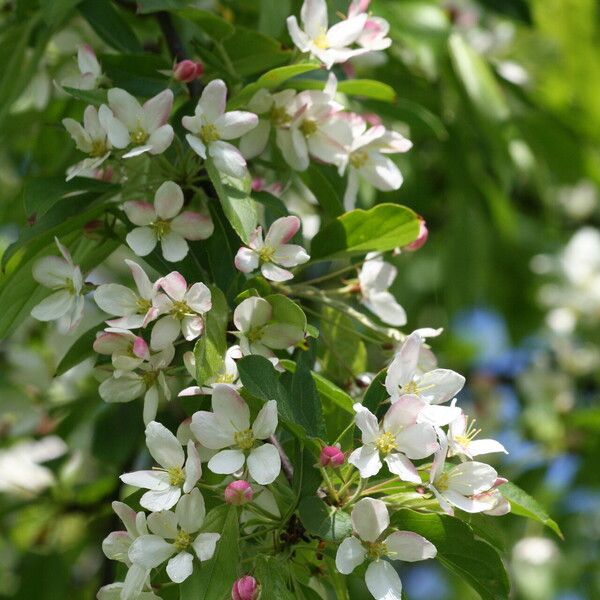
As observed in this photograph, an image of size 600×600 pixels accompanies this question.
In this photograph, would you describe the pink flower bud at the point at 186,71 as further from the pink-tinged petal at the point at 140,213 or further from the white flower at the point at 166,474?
the white flower at the point at 166,474

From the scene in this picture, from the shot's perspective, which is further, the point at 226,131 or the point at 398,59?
the point at 398,59

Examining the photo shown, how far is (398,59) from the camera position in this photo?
6.63ft

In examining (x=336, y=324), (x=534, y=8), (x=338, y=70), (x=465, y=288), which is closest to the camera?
(x=336, y=324)

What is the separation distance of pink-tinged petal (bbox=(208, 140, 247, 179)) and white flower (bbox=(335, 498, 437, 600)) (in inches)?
14.8

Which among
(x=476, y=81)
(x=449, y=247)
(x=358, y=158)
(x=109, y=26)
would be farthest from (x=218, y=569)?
(x=449, y=247)

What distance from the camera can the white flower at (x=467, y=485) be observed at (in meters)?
1.06

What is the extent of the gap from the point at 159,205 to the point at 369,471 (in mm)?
361

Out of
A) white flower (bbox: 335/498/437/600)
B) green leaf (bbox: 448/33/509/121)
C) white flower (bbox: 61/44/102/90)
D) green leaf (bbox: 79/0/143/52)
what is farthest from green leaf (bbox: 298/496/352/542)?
green leaf (bbox: 448/33/509/121)

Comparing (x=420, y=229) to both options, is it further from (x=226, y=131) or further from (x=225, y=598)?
→ (x=225, y=598)

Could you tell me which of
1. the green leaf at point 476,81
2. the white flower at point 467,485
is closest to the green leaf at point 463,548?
the white flower at point 467,485

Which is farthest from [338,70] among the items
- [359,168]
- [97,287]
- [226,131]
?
[97,287]

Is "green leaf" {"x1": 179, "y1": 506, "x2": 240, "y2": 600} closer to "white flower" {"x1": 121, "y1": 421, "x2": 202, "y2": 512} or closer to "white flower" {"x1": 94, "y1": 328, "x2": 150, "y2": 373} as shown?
"white flower" {"x1": 121, "y1": 421, "x2": 202, "y2": 512}

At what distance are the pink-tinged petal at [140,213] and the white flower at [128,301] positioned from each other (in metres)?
0.08

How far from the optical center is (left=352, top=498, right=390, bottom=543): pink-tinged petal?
1027mm
